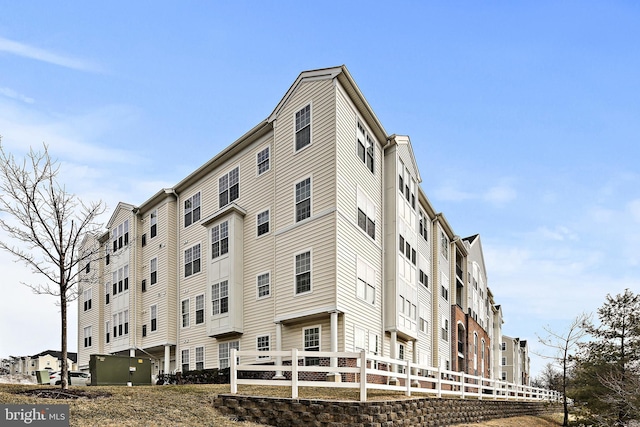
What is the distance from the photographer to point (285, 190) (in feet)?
90.4

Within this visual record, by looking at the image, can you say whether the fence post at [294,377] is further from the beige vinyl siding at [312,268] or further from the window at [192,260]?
the window at [192,260]

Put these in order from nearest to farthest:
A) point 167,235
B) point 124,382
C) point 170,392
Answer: point 170,392 → point 124,382 → point 167,235

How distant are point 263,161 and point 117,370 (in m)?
11.9

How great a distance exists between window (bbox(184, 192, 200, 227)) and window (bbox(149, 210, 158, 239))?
3517 mm

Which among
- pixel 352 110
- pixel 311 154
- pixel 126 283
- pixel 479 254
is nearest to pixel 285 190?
pixel 311 154

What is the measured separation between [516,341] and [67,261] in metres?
99.9

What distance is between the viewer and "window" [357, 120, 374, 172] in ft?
91.2

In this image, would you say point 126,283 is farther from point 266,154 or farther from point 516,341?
point 516,341

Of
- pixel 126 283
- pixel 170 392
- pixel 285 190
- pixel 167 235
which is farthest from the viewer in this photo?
pixel 126 283

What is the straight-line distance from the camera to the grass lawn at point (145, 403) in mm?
14219

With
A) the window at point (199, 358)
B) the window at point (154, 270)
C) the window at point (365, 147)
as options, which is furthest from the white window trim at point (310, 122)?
the window at point (154, 270)

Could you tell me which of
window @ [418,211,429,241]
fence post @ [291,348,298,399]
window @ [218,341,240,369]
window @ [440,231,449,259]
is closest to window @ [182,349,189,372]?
window @ [218,341,240,369]

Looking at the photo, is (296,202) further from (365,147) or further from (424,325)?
(424,325)

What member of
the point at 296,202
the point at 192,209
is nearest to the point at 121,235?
the point at 192,209
